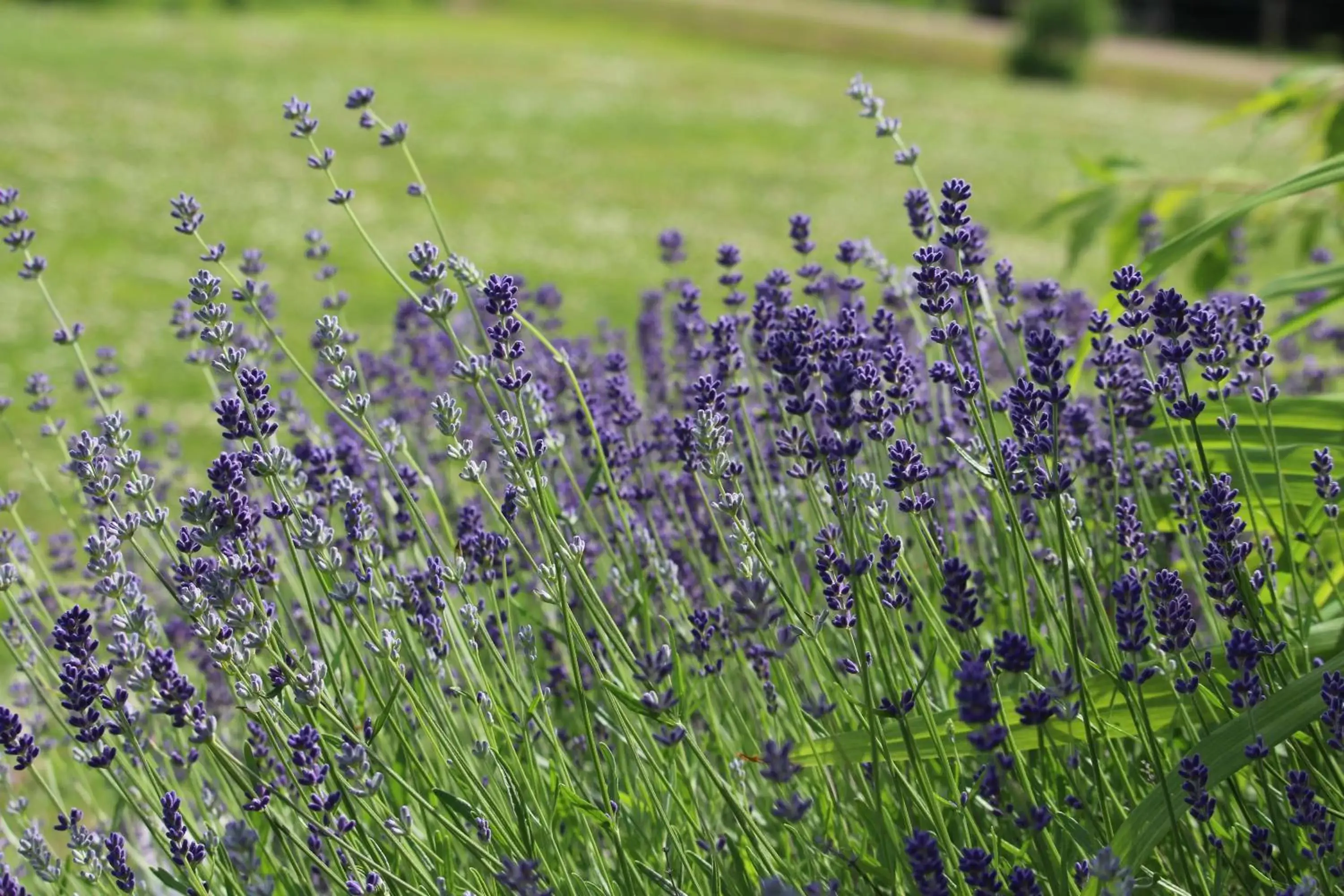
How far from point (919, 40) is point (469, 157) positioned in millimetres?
20530

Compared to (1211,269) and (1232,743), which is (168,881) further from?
(1211,269)

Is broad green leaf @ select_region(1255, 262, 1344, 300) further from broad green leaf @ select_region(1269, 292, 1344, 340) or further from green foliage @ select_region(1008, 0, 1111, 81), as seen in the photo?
green foliage @ select_region(1008, 0, 1111, 81)

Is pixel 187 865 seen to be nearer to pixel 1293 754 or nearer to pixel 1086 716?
pixel 1086 716

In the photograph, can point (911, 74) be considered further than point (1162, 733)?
Yes

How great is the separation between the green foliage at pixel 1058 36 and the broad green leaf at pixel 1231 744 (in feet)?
110

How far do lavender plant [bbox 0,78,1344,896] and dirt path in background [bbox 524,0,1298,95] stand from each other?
103 feet

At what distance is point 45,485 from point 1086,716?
83.9 inches

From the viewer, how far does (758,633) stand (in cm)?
240

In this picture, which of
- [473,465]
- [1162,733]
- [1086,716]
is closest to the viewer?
[1086,716]

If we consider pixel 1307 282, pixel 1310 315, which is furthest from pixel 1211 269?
pixel 1310 315

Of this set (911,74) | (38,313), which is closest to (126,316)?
(38,313)

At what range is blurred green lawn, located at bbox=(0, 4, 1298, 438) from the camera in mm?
12680

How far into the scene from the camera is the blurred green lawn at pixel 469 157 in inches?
499

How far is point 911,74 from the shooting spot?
3144 cm
